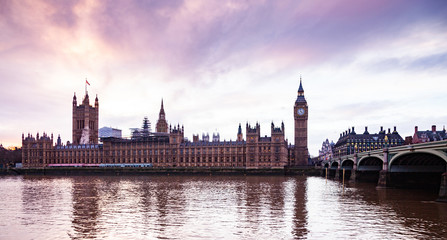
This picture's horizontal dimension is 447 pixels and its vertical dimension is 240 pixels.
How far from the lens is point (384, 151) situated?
62.1 metres

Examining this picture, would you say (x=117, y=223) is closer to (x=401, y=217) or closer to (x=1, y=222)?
(x=1, y=222)

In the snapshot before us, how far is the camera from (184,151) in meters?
164

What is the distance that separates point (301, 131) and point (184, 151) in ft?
174

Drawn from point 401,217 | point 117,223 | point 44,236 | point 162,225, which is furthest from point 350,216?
point 44,236

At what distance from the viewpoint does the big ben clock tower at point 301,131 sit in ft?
563

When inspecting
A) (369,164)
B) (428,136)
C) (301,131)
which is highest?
(301,131)

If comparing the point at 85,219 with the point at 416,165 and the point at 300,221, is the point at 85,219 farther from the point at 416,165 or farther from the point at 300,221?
the point at 416,165

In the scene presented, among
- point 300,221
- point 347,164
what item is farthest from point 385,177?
point 347,164

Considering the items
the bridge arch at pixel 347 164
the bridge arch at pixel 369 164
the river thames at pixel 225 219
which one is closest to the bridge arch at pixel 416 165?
the bridge arch at pixel 369 164

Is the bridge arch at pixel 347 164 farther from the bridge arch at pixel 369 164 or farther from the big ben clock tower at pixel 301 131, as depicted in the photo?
the big ben clock tower at pixel 301 131

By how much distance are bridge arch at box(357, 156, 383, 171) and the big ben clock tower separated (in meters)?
85.6

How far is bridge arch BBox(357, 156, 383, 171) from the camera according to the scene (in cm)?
7870

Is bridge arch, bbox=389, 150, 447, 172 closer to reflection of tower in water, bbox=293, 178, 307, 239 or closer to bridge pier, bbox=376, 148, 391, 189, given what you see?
bridge pier, bbox=376, 148, 391, 189

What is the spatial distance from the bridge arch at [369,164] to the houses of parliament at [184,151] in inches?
2606
